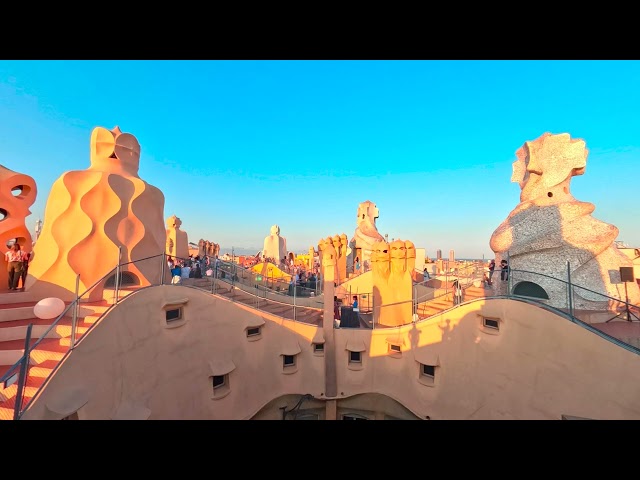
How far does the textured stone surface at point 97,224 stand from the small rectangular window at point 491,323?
10740mm

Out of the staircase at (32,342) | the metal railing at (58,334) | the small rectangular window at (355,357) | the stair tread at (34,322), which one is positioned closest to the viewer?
the metal railing at (58,334)

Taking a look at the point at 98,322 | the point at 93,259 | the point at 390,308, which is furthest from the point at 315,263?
the point at 98,322

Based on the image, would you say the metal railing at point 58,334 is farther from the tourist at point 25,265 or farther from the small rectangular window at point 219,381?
the small rectangular window at point 219,381

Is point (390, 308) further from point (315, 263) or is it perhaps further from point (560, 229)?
point (315, 263)

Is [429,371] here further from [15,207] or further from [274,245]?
[274,245]

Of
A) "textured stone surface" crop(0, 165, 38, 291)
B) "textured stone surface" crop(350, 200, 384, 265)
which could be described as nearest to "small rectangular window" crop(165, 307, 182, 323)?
"textured stone surface" crop(0, 165, 38, 291)

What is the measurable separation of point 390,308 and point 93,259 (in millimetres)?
10552

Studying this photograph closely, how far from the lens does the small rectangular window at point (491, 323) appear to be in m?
7.69

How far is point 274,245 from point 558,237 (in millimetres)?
20526

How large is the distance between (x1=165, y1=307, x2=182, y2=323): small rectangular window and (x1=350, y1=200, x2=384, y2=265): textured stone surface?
1646cm

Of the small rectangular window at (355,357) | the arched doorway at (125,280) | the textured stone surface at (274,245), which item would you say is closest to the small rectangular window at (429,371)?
the small rectangular window at (355,357)

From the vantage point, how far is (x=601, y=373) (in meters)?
5.71

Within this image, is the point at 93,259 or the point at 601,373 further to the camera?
the point at 93,259
